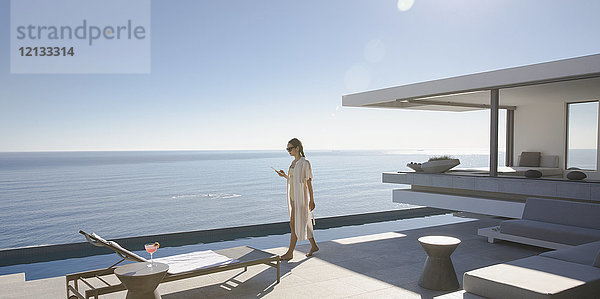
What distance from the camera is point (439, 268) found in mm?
4539

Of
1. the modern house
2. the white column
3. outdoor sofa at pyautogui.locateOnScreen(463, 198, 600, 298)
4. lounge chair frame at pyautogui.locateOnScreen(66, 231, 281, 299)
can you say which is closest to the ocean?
the modern house

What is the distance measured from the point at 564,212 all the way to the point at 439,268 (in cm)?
246

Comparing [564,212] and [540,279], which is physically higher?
[564,212]

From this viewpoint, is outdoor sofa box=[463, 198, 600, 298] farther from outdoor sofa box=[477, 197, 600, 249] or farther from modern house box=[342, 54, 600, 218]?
modern house box=[342, 54, 600, 218]

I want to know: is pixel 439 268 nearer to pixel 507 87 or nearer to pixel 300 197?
pixel 300 197

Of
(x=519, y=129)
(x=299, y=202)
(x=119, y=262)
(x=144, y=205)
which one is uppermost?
(x=519, y=129)

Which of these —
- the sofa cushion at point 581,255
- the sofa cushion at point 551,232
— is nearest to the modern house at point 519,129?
the sofa cushion at point 551,232

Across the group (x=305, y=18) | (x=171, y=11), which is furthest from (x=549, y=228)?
(x=171, y=11)

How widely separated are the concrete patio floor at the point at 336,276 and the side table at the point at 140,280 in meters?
0.96

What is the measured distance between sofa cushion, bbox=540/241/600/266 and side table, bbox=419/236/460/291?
0.87 m

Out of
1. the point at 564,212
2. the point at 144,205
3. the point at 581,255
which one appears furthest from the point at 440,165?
the point at 144,205

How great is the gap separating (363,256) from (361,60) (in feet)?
120

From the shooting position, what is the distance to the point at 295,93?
154ft

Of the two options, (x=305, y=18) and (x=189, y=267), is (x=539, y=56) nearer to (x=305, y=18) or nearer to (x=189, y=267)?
(x=305, y=18)
